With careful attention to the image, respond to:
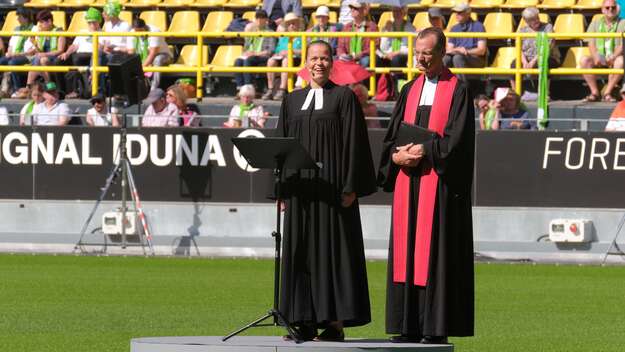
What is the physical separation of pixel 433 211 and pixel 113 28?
15164 millimetres

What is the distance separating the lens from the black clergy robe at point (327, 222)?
36.1 feet

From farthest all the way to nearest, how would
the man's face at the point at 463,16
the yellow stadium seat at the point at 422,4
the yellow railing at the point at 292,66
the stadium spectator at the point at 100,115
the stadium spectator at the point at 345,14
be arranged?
the yellow stadium seat at the point at 422,4 → the stadium spectator at the point at 345,14 → the man's face at the point at 463,16 → the stadium spectator at the point at 100,115 → the yellow railing at the point at 292,66

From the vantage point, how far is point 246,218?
22875mm

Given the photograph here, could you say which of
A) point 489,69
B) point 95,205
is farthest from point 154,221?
point 489,69

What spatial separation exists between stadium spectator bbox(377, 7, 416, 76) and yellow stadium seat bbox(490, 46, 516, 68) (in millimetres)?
1303

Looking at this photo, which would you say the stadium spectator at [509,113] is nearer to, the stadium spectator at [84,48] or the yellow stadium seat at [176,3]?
the stadium spectator at [84,48]

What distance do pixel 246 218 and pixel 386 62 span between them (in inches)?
123

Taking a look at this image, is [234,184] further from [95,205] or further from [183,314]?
[183,314]

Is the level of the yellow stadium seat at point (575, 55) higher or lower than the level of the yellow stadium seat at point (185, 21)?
lower

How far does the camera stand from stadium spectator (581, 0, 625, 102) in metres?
23.1

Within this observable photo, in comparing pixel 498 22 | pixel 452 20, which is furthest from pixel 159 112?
pixel 498 22

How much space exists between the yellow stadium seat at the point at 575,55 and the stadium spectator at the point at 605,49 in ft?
1.10

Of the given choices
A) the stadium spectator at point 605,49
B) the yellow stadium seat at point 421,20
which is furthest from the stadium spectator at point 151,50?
the stadium spectator at point 605,49

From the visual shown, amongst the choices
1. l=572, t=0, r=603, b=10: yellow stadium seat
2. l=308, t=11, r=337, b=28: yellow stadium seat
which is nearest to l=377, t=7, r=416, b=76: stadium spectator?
l=308, t=11, r=337, b=28: yellow stadium seat
